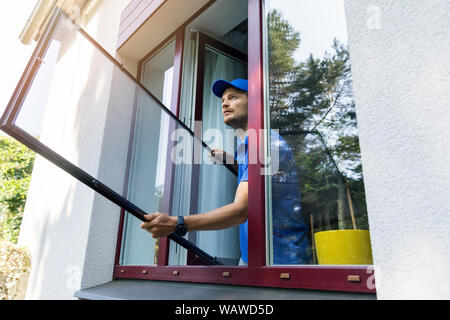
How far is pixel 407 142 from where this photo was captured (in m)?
0.89

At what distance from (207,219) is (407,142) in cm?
84

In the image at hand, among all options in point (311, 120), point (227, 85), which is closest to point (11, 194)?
point (227, 85)

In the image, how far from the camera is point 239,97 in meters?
2.05

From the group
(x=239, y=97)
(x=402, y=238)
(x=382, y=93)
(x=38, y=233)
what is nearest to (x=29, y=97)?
(x=239, y=97)

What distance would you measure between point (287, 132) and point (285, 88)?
0.80 feet

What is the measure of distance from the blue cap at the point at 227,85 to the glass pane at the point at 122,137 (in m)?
0.34

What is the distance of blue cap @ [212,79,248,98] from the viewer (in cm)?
203

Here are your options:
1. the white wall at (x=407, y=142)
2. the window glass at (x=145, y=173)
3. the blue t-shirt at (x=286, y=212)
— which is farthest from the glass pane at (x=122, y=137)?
the white wall at (x=407, y=142)

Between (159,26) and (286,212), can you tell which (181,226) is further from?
(159,26)

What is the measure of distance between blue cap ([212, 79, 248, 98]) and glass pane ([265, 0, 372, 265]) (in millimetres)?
334

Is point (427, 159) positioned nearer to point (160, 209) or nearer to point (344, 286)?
point (344, 286)

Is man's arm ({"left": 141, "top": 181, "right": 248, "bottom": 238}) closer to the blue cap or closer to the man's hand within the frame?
the man's hand

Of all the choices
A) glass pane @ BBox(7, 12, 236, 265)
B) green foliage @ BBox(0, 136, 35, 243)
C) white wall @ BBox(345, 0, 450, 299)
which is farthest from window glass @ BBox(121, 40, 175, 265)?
green foliage @ BBox(0, 136, 35, 243)

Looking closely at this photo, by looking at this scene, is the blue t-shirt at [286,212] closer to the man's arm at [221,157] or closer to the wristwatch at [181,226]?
the wristwatch at [181,226]
